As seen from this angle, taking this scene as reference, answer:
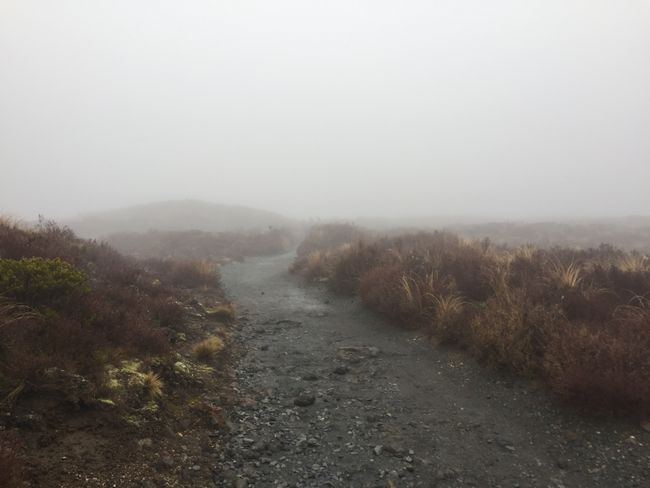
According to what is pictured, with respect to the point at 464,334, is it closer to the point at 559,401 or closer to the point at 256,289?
the point at 559,401

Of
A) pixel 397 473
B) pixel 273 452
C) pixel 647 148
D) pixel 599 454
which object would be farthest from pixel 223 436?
pixel 647 148

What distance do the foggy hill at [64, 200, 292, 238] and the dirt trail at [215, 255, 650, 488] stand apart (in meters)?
34.3

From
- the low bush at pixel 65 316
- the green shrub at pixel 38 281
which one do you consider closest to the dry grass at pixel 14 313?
the low bush at pixel 65 316

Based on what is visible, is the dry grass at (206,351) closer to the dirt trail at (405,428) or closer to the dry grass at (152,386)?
the dirt trail at (405,428)

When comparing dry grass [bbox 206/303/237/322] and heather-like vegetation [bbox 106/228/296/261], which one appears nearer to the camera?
dry grass [bbox 206/303/237/322]

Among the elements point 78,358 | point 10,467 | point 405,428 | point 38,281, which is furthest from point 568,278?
point 38,281

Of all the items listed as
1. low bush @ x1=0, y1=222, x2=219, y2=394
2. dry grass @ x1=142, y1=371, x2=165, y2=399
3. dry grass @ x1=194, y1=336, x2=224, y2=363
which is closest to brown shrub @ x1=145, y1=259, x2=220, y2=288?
low bush @ x1=0, y1=222, x2=219, y2=394

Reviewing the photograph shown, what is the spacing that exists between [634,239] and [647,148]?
152 metres

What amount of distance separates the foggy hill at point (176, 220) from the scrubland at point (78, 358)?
3335cm

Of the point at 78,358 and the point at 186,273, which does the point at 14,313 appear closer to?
the point at 78,358

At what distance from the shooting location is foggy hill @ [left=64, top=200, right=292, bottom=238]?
44531 mm

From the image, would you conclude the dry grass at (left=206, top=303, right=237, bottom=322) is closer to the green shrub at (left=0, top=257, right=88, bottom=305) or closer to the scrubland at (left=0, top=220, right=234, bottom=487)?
the scrubland at (left=0, top=220, right=234, bottom=487)

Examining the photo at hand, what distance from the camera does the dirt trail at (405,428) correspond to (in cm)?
509

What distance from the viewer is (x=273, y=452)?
5.57m
